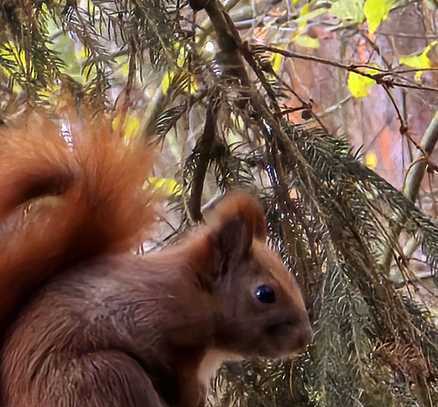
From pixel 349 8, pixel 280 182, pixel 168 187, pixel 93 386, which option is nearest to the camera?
pixel 93 386

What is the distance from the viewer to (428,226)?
0.80 meters

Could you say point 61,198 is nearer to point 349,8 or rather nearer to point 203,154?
point 203,154

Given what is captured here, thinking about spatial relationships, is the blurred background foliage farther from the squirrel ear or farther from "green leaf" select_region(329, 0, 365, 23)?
"green leaf" select_region(329, 0, 365, 23)

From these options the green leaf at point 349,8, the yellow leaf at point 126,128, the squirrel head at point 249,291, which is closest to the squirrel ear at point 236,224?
the squirrel head at point 249,291

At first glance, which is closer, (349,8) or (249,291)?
(249,291)

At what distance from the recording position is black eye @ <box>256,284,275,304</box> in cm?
86

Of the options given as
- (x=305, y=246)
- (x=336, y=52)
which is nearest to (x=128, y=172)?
(x=305, y=246)

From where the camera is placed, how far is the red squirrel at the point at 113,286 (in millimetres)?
719

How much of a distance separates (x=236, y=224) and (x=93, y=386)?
0.25 meters

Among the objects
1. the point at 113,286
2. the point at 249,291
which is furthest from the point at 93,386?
the point at 249,291

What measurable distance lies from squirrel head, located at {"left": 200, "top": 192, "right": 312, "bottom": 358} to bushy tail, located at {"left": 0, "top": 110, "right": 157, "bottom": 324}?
89mm

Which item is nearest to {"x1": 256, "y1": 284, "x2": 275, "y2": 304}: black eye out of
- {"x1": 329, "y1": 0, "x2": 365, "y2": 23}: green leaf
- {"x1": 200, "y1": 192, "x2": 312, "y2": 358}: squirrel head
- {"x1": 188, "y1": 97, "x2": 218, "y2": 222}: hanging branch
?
{"x1": 200, "y1": 192, "x2": 312, "y2": 358}: squirrel head

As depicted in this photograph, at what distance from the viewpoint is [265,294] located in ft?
2.83

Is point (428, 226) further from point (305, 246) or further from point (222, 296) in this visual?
point (222, 296)
